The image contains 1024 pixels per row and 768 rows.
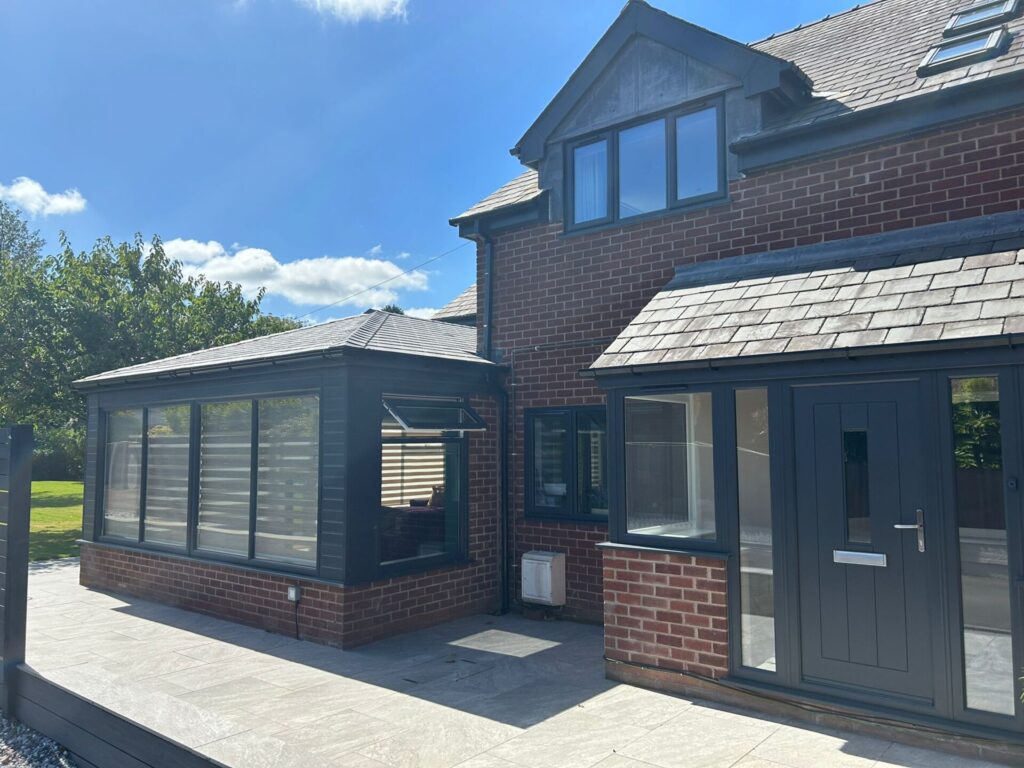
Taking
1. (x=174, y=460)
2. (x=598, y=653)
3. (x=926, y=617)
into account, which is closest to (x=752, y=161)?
(x=926, y=617)

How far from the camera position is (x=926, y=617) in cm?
462

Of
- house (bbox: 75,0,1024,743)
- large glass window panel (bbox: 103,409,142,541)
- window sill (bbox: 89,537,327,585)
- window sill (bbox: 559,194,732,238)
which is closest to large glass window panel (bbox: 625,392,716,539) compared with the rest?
Result: house (bbox: 75,0,1024,743)

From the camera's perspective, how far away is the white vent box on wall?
28.0ft

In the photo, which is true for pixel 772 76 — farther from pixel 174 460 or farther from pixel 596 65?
pixel 174 460

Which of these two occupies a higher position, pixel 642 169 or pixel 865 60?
pixel 865 60

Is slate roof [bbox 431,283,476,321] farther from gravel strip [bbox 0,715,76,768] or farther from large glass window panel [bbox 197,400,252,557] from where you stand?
gravel strip [bbox 0,715,76,768]

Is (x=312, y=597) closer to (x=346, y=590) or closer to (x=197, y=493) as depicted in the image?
(x=346, y=590)

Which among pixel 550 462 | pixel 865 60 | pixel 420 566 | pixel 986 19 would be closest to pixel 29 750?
pixel 420 566

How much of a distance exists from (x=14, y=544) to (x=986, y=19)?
10.8m

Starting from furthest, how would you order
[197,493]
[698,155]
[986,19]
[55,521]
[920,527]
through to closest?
[55,521]
[197,493]
[698,155]
[986,19]
[920,527]

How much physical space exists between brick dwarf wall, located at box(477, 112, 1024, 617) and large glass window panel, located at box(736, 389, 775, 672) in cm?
251

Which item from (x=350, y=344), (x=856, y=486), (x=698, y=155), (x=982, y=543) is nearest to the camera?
(x=982, y=543)

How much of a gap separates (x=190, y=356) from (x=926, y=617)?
34.1 feet

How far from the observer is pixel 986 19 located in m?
7.32
